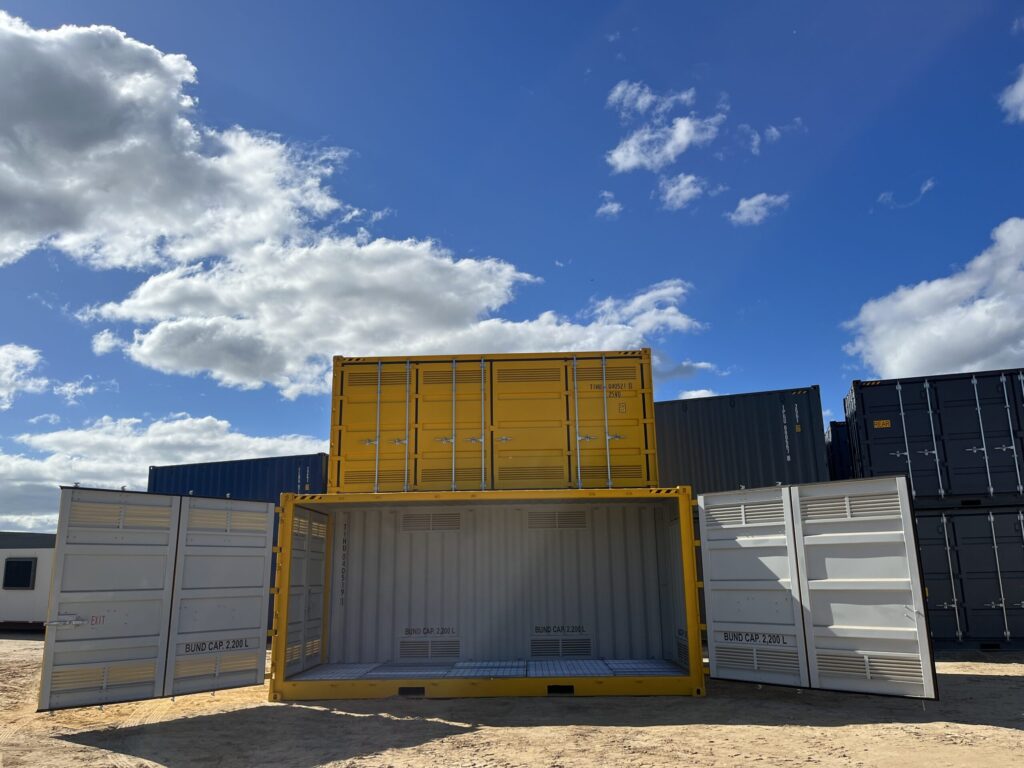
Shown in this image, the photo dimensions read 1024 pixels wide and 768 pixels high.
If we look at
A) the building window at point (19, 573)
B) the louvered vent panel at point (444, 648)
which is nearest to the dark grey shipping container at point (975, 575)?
the louvered vent panel at point (444, 648)

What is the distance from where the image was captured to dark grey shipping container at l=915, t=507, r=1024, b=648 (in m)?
13.4

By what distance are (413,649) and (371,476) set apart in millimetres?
2964

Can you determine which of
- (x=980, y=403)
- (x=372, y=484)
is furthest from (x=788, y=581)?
(x=980, y=403)

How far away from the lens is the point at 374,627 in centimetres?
1187

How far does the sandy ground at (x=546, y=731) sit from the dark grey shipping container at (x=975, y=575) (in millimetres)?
3019

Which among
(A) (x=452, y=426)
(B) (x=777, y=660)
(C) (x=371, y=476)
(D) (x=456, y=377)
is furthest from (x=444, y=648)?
(B) (x=777, y=660)

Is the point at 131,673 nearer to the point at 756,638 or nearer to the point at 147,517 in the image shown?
the point at 147,517

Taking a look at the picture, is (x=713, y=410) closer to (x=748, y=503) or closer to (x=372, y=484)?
(x=748, y=503)

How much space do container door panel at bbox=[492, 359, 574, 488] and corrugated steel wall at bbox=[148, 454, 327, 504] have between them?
10.0m

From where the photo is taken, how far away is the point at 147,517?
960cm

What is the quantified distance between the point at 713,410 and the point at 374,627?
8285mm

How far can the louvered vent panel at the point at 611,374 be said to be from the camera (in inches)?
451

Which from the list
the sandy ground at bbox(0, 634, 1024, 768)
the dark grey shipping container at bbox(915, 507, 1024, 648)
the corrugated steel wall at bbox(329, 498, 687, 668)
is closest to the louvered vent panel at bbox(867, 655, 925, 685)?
the sandy ground at bbox(0, 634, 1024, 768)

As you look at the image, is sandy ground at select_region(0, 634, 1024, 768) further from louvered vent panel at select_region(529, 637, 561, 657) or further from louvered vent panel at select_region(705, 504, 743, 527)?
louvered vent panel at select_region(705, 504, 743, 527)
